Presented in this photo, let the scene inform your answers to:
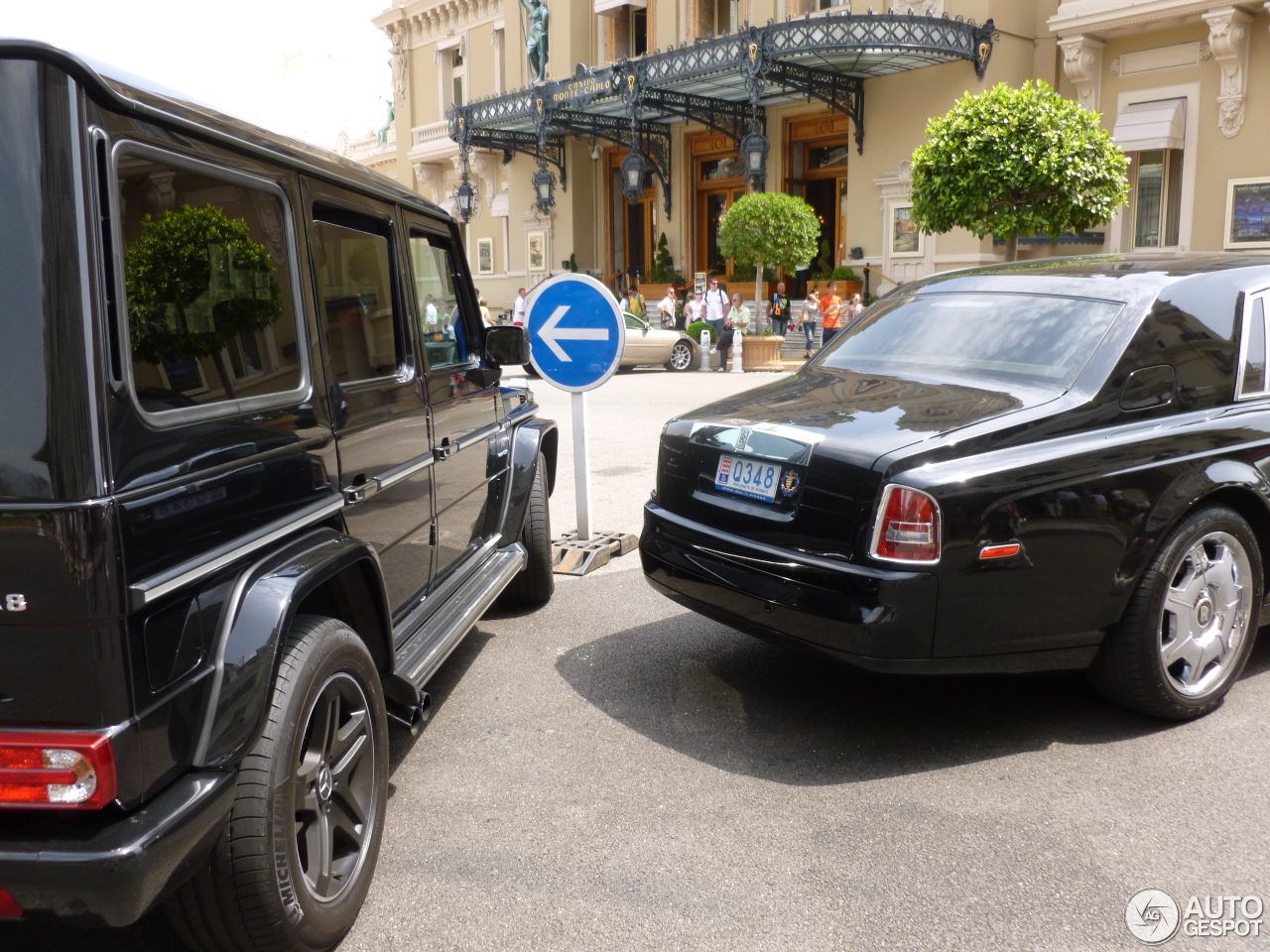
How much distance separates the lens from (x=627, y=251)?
114 feet

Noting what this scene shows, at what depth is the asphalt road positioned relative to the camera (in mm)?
2709

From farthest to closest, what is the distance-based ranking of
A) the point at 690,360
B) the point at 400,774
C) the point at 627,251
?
the point at 627,251, the point at 690,360, the point at 400,774

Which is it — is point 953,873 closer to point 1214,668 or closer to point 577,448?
point 1214,668

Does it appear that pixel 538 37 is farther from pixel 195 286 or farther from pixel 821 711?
pixel 195 286

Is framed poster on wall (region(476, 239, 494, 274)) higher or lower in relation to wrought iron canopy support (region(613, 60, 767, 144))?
lower

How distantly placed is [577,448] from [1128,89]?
64.8ft

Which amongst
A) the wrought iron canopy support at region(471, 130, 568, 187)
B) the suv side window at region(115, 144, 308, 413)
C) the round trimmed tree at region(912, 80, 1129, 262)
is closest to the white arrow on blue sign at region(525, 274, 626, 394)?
the suv side window at region(115, 144, 308, 413)

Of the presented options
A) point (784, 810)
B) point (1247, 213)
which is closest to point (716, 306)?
point (1247, 213)

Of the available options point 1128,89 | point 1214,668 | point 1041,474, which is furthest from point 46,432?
point 1128,89

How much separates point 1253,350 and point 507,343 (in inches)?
114

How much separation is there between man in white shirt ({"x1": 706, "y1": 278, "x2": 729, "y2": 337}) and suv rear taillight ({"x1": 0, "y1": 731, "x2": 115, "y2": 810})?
2237 cm

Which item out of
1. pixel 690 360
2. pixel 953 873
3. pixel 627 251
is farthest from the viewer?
pixel 627 251

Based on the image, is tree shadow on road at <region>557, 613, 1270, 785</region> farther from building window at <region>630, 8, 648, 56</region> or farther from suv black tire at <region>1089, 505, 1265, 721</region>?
building window at <region>630, 8, 648, 56</region>

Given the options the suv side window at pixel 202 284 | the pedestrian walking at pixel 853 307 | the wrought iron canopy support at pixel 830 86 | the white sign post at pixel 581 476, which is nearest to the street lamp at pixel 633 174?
the wrought iron canopy support at pixel 830 86
